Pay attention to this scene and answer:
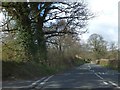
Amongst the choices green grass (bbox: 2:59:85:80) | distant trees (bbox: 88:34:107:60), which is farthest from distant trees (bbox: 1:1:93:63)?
distant trees (bbox: 88:34:107:60)

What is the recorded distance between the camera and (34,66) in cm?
3359

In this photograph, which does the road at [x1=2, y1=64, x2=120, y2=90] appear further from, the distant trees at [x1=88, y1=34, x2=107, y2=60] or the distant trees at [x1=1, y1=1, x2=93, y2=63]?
the distant trees at [x1=88, y1=34, x2=107, y2=60]

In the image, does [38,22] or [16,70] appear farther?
[38,22]

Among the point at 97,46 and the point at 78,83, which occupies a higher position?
the point at 97,46

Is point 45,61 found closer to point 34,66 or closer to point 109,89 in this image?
point 34,66

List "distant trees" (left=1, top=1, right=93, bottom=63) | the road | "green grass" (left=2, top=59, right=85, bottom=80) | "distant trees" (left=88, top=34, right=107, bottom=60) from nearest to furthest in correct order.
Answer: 1. the road
2. "green grass" (left=2, top=59, right=85, bottom=80)
3. "distant trees" (left=1, top=1, right=93, bottom=63)
4. "distant trees" (left=88, top=34, right=107, bottom=60)

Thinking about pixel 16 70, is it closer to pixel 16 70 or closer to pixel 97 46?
pixel 16 70

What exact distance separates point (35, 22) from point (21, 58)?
20.0ft

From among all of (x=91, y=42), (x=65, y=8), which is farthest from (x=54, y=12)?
(x=91, y=42)

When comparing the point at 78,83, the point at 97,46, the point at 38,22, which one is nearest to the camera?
the point at 78,83

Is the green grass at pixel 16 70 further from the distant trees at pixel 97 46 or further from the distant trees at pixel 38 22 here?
the distant trees at pixel 97 46

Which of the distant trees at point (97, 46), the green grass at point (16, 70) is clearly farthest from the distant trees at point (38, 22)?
the distant trees at point (97, 46)

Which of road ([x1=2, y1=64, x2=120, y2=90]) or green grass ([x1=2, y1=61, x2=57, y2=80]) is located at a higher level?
green grass ([x1=2, y1=61, x2=57, y2=80])

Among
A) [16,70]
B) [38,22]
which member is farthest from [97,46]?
[16,70]
